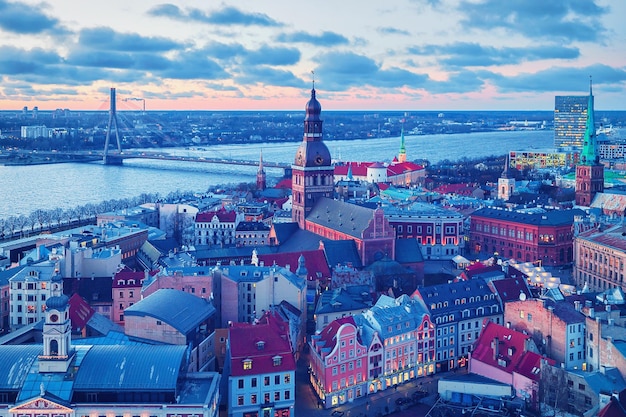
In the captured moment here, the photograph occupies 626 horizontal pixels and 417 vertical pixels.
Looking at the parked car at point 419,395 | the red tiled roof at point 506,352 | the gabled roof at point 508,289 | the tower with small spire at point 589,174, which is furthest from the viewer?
the tower with small spire at point 589,174

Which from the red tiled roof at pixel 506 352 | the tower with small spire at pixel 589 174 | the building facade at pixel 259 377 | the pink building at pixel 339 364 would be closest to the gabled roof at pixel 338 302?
the pink building at pixel 339 364

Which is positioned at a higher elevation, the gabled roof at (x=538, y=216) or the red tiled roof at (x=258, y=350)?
the gabled roof at (x=538, y=216)

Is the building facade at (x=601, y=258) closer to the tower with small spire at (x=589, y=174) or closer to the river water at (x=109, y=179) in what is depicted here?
the tower with small spire at (x=589, y=174)

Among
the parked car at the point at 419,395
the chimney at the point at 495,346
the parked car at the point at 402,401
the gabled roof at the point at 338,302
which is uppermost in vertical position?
the gabled roof at the point at 338,302

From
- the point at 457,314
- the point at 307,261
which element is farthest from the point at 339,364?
the point at 307,261

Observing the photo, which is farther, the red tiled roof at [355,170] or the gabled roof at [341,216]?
the red tiled roof at [355,170]

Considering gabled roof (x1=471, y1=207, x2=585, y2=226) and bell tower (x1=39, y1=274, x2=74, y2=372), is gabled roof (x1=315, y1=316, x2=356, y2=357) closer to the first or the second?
bell tower (x1=39, y1=274, x2=74, y2=372)

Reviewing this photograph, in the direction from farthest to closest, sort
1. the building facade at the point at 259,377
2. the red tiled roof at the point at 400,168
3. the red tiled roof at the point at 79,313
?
1. the red tiled roof at the point at 400,168
2. the red tiled roof at the point at 79,313
3. the building facade at the point at 259,377
